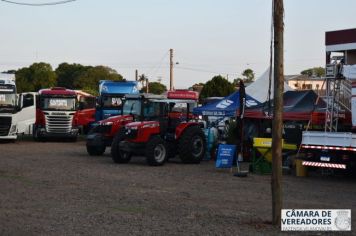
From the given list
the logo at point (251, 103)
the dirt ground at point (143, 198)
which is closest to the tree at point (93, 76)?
the logo at point (251, 103)

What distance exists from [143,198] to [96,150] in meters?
10.8

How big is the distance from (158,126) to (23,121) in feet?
41.7

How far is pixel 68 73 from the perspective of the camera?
10575cm

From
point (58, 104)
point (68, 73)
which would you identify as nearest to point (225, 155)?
point (58, 104)

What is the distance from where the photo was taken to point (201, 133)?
67.0ft

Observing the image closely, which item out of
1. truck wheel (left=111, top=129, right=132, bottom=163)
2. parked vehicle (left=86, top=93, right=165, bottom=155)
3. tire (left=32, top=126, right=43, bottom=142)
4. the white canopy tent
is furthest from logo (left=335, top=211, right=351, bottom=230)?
tire (left=32, top=126, right=43, bottom=142)

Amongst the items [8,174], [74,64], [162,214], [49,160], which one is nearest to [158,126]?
[49,160]

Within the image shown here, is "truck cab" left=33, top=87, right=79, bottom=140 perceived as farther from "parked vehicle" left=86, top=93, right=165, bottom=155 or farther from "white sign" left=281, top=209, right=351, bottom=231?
"white sign" left=281, top=209, right=351, bottom=231

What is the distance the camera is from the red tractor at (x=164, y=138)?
19.1 metres

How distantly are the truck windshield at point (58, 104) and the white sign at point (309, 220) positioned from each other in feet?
76.7

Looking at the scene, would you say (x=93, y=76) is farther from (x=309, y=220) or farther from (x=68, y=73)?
(x=309, y=220)

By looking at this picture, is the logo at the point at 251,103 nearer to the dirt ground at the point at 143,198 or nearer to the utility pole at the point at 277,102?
the dirt ground at the point at 143,198

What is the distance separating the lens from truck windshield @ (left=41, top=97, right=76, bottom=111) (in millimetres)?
30706

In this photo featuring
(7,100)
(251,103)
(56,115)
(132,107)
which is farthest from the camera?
(56,115)
